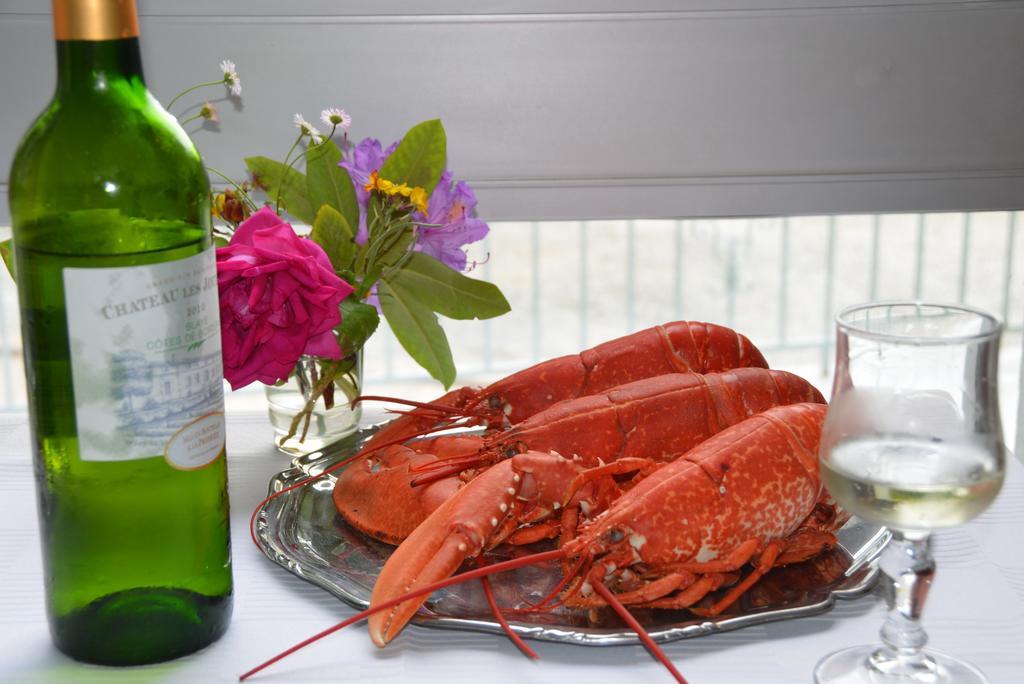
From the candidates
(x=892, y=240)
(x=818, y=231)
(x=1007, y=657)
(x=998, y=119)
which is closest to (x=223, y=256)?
(x=1007, y=657)

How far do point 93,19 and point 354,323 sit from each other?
380 millimetres

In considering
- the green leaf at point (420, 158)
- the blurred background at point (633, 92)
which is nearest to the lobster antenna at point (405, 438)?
the green leaf at point (420, 158)

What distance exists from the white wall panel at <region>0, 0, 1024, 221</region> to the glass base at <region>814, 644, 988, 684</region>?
1105mm

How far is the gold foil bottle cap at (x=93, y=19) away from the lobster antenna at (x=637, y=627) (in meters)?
0.44

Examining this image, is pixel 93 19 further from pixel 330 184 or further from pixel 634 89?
pixel 634 89

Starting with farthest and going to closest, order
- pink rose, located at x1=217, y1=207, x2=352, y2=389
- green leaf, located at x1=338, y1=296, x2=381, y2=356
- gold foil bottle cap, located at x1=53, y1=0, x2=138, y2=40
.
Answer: green leaf, located at x1=338, y1=296, x2=381, y2=356 < pink rose, located at x1=217, y1=207, x2=352, y2=389 < gold foil bottle cap, located at x1=53, y1=0, x2=138, y2=40

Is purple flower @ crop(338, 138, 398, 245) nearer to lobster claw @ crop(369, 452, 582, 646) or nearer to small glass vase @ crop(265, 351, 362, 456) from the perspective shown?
small glass vase @ crop(265, 351, 362, 456)

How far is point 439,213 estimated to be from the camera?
0.94m

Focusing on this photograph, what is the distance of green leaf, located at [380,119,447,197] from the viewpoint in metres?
0.93

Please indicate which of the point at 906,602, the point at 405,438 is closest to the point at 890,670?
the point at 906,602

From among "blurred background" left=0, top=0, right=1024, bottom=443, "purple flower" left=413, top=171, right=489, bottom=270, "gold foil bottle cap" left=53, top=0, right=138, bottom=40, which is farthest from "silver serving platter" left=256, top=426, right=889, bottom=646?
"blurred background" left=0, top=0, right=1024, bottom=443

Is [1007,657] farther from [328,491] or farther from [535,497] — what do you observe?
[328,491]

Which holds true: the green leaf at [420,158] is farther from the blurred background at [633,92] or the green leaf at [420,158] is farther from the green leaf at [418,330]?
the blurred background at [633,92]

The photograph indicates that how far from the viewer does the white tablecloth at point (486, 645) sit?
2.14ft
